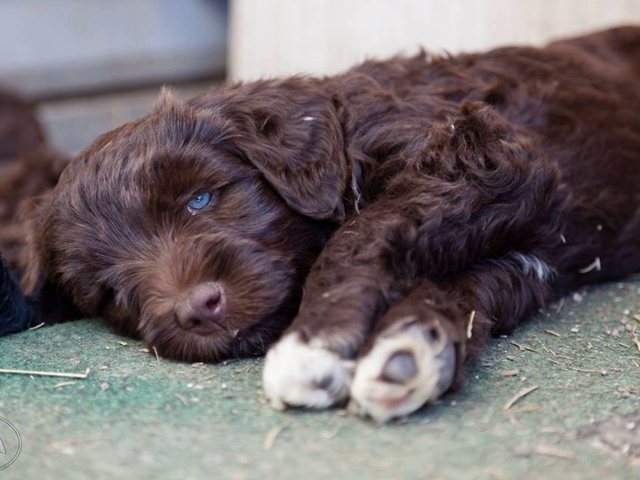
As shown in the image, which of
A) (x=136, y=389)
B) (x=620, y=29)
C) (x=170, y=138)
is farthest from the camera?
(x=620, y=29)

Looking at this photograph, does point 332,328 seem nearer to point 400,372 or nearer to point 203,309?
point 400,372

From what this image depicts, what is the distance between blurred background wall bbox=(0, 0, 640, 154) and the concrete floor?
3.82 m

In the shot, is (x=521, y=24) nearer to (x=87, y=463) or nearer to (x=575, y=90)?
(x=575, y=90)

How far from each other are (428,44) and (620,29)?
1.94 meters

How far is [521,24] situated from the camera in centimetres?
547

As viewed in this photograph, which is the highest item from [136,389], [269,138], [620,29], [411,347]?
[620,29]

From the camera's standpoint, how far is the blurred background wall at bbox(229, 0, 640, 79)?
5367 millimetres

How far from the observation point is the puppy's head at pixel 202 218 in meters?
2.45

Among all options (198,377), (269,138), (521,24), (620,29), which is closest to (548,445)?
(198,377)

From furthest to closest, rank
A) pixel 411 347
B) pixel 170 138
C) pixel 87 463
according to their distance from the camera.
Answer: pixel 170 138 → pixel 411 347 → pixel 87 463

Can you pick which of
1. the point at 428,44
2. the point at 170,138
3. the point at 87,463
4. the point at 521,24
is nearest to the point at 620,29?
the point at 521,24

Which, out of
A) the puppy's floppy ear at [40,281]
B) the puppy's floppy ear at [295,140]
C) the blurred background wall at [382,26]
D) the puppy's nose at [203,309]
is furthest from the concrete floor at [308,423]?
the blurred background wall at [382,26]

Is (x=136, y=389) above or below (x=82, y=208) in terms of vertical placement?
below

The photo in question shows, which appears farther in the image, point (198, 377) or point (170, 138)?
point (170, 138)
